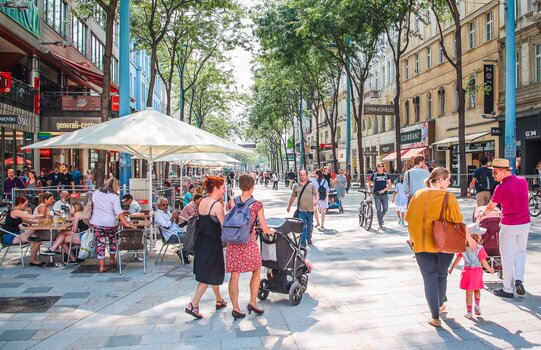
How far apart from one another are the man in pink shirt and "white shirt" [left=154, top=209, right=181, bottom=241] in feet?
18.1

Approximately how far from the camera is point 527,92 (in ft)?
87.3

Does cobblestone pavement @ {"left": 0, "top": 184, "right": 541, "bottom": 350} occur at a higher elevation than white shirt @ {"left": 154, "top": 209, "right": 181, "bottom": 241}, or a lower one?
lower

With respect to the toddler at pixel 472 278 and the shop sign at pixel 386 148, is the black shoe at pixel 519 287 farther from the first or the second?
the shop sign at pixel 386 148

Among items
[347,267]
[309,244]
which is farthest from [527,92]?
[347,267]

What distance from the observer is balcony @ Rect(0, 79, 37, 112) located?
2225 cm

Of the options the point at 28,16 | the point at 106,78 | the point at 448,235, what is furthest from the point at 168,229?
the point at 28,16

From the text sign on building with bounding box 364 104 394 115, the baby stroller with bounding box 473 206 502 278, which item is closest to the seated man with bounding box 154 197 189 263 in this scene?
the baby stroller with bounding box 473 206 502 278

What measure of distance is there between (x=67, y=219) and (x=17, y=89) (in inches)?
633

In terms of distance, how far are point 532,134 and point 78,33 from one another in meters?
25.6

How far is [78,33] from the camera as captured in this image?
3173 cm

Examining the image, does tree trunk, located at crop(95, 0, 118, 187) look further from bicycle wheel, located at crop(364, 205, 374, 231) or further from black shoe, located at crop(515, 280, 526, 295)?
black shoe, located at crop(515, 280, 526, 295)

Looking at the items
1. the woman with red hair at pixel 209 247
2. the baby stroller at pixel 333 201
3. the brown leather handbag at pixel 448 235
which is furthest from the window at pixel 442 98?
the woman with red hair at pixel 209 247

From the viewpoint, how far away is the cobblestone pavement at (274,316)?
5301 mm

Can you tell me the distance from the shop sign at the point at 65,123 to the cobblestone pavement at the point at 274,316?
704 inches
